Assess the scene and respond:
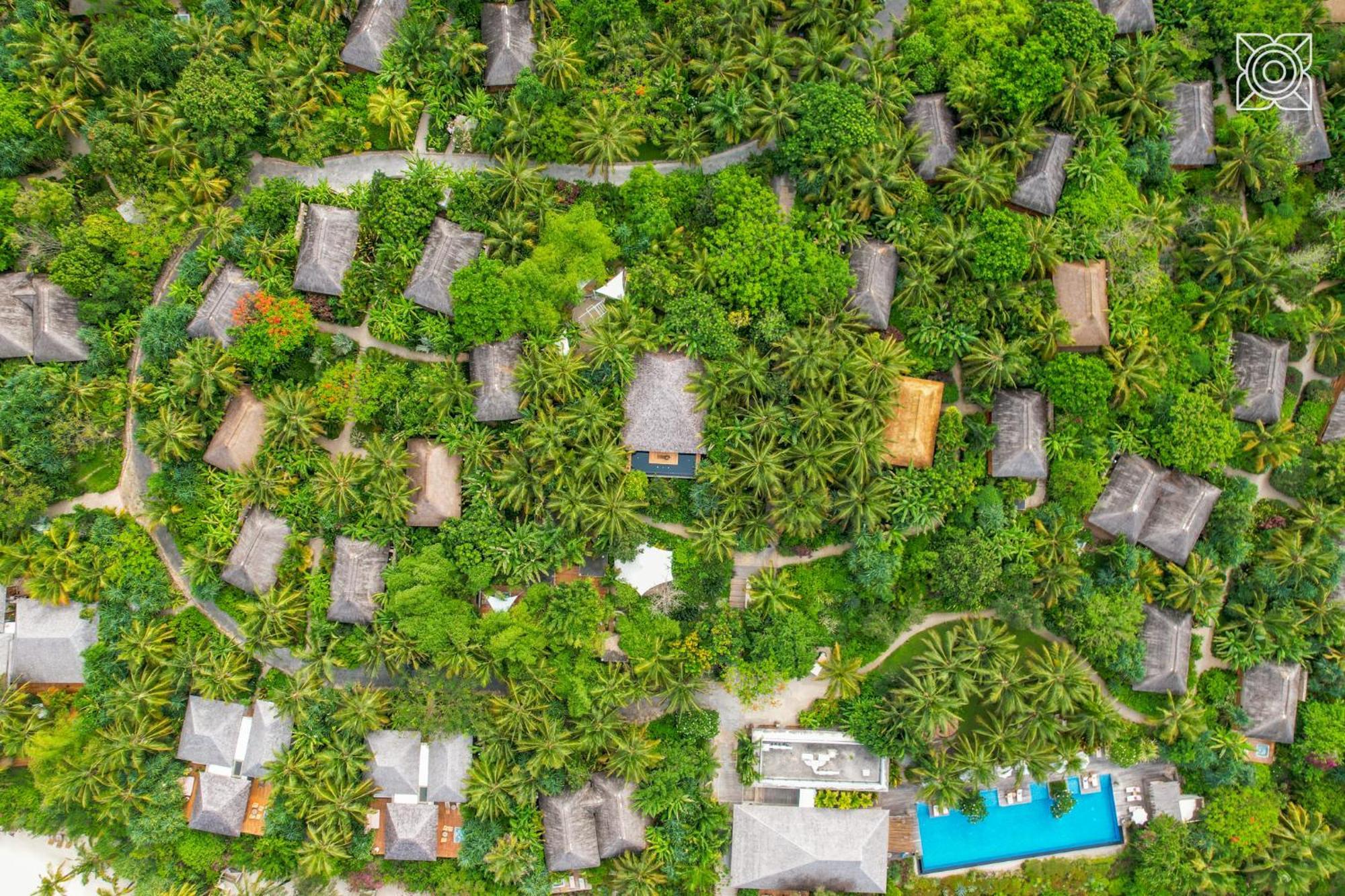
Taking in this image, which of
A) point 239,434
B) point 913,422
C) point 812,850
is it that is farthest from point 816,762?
point 239,434


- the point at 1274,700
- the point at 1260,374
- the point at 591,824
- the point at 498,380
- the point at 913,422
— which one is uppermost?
the point at 1260,374

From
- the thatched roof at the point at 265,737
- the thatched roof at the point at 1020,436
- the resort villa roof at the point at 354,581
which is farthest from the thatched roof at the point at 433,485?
the thatched roof at the point at 1020,436

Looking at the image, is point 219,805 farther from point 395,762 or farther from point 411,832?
point 411,832

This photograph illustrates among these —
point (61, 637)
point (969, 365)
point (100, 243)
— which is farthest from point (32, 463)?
point (969, 365)

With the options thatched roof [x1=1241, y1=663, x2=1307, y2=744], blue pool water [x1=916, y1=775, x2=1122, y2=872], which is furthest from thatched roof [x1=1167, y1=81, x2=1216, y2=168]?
blue pool water [x1=916, y1=775, x2=1122, y2=872]

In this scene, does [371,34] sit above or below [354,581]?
above

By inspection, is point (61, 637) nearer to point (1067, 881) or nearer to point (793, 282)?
point (793, 282)
